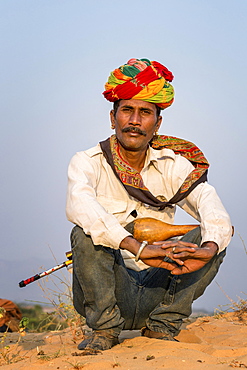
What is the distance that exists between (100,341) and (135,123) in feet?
5.48

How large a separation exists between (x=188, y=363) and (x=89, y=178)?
152 centimetres

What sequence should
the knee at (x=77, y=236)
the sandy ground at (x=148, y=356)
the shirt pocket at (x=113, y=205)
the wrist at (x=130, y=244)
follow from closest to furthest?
the sandy ground at (x=148, y=356)
the wrist at (x=130, y=244)
the knee at (x=77, y=236)
the shirt pocket at (x=113, y=205)

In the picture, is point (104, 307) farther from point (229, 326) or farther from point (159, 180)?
point (229, 326)

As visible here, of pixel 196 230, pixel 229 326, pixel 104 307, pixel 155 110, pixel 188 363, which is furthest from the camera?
pixel 229 326

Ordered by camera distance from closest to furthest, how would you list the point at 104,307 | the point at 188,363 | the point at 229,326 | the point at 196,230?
the point at 188,363 → the point at 104,307 → the point at 196,230 → the point at 229,326

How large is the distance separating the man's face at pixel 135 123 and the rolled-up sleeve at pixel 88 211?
44 centimetres

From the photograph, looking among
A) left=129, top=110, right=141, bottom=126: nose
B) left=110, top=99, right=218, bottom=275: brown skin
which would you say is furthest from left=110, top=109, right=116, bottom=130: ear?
left=129, top=110, right=141, bottom=126: nose

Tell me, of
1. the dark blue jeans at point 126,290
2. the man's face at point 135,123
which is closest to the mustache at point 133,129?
the man's face at point 135,123

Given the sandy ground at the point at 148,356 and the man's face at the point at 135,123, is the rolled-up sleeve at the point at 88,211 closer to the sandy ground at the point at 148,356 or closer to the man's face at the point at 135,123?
the man's face at the point at 135,123

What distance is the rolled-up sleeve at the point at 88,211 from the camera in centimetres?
343

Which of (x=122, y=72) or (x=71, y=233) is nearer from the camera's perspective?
(x=71, y=233)

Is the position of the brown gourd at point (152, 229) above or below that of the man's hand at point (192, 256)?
above

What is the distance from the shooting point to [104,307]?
11.8 ft

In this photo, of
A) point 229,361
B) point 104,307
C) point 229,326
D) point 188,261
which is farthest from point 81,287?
point 229,326
